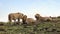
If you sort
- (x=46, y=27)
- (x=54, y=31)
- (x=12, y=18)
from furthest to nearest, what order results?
(x=12, y=18) → (x=46, y=27) → (x=54, y=31)

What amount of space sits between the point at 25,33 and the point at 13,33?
77 centimetres

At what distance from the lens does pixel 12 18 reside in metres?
25.8

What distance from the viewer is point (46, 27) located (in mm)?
13141

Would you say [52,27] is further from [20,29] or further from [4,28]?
[4,28]

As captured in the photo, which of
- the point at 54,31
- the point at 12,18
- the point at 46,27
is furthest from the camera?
the point at 12,18

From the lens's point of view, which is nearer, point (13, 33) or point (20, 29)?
point (13, 33)

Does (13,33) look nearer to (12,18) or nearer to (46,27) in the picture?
(46,27)

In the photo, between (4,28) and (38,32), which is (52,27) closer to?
(38,32)

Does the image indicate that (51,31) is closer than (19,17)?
Yes

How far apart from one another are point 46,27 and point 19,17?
13882 mm

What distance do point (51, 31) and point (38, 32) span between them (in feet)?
2.72

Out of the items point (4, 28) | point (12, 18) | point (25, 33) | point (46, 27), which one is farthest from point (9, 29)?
point (12, 18)

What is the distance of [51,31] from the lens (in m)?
12.3

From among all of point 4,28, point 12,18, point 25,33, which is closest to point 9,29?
point 4,28
